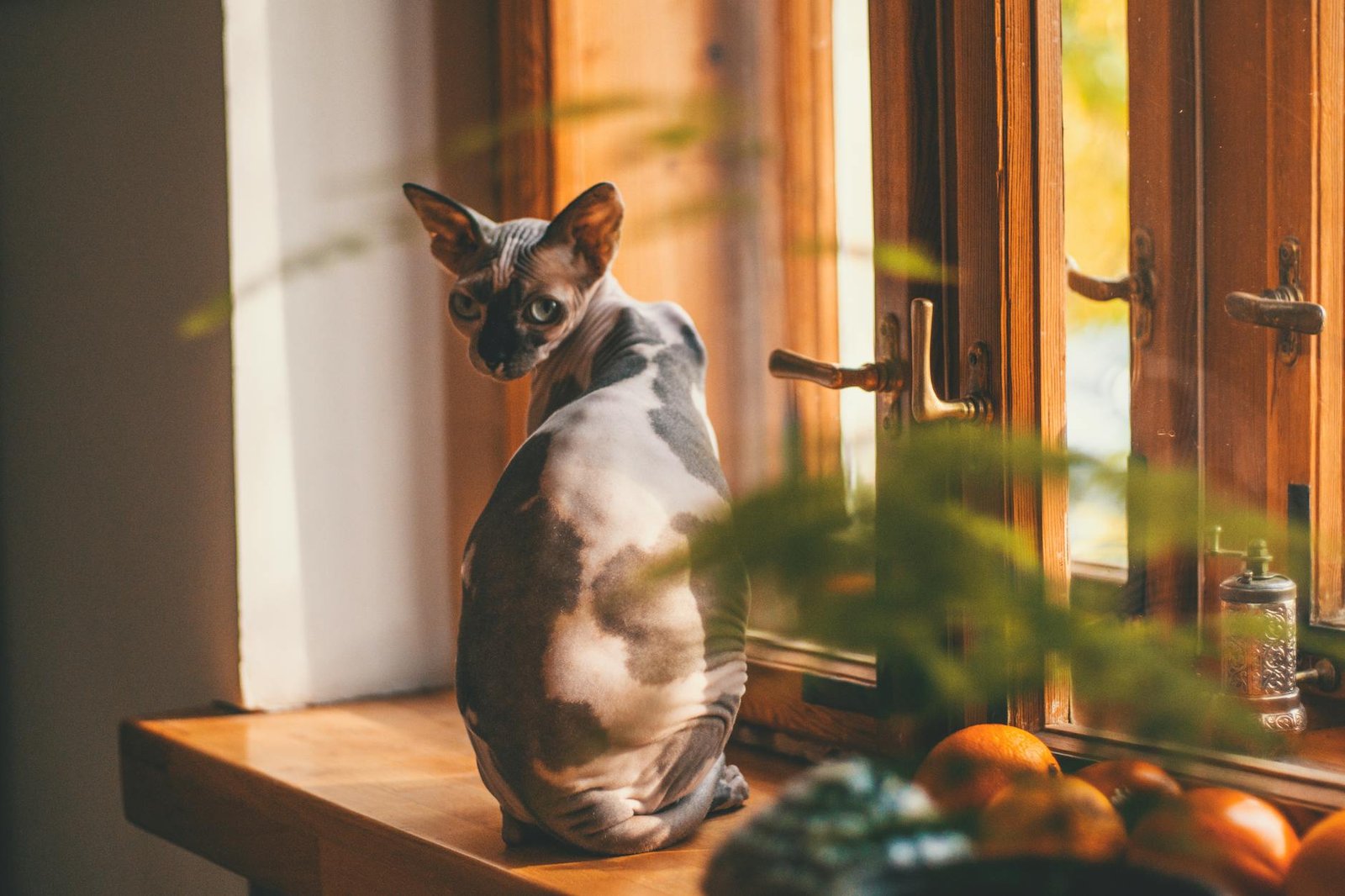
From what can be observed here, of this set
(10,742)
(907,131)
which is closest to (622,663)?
(907,131)

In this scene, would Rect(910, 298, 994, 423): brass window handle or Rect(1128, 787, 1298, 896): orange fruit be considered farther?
Rect(910, 298, 994, 423): brass window handle

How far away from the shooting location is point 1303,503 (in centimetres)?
73

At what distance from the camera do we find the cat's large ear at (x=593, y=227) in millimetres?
832

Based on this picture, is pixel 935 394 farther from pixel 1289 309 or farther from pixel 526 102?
pixel 526 102

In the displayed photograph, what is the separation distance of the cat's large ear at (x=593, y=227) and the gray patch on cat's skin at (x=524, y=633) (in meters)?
0.17

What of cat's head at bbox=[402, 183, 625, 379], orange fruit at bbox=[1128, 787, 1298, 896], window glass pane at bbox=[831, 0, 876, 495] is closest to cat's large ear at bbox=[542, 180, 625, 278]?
cat's head at bbox=[402, 183, 625, 379]

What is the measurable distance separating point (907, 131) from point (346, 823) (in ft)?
2.31

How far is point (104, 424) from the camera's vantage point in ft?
4.98

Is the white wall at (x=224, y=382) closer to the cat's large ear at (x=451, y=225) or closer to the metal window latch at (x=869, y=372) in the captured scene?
the cat's large ear at (x=451, y=225)

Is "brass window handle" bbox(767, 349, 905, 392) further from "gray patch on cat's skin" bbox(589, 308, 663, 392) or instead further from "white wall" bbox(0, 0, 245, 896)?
"white wall" bbox(0, 0, 245, 896)

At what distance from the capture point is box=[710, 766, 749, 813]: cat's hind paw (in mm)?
891

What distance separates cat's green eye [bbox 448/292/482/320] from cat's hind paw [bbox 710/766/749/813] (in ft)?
1.26

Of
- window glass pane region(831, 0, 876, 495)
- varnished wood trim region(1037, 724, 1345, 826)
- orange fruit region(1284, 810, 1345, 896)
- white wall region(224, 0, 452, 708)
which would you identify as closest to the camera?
orange fruit region(1284, 810, 1345, 896)

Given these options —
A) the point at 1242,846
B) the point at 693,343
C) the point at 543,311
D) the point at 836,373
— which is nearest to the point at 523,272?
the point at 543,311
